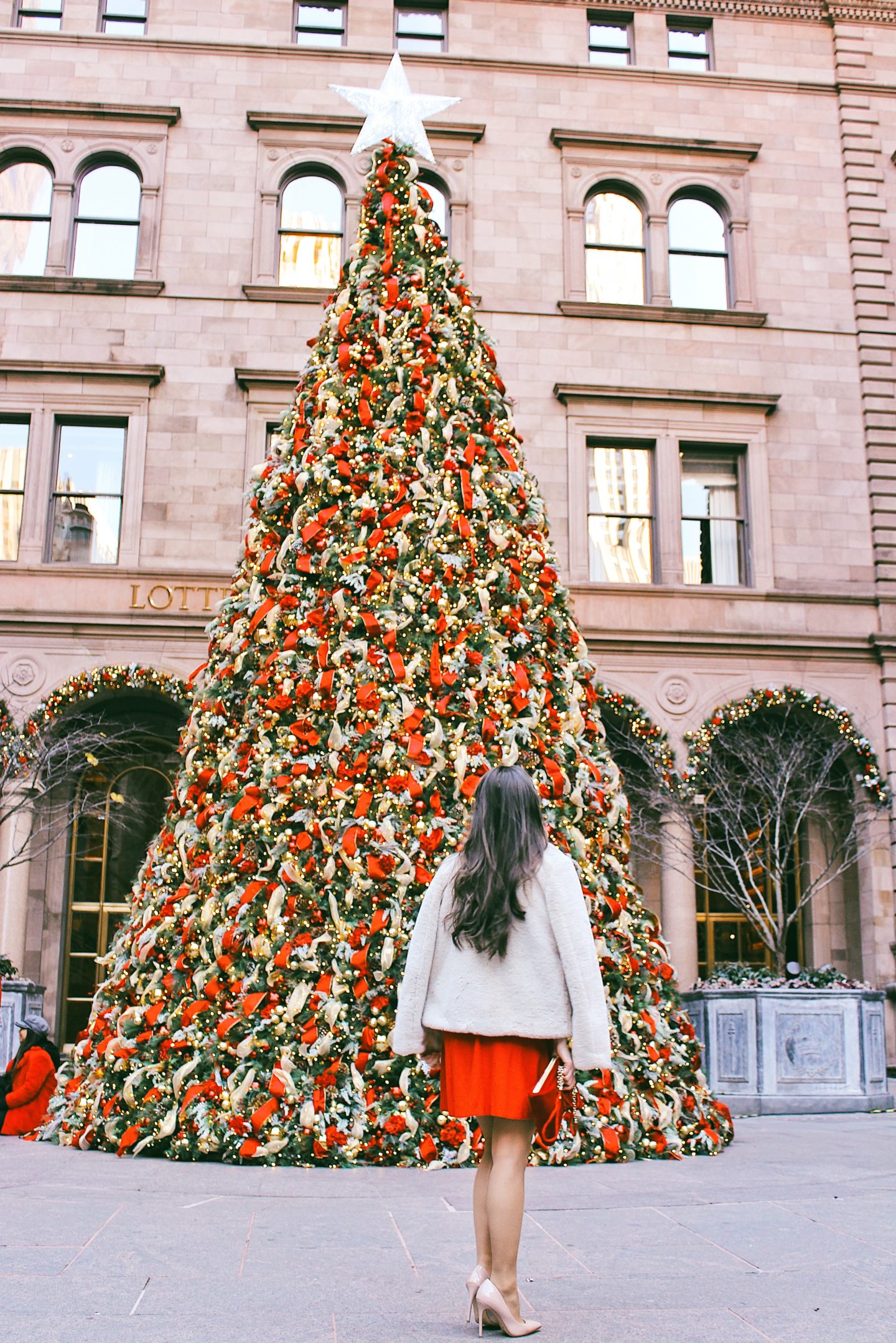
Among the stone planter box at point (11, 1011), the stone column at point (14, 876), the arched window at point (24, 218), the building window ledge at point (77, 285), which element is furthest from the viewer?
the arched window at point (24, 218)

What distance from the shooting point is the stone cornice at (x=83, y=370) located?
17.6 meters

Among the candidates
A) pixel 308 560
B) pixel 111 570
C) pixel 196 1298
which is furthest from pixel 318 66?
pixel 196 1298

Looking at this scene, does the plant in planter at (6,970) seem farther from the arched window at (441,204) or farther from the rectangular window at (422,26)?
the rectangular window at (422,26)

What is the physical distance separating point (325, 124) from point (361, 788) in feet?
49.9

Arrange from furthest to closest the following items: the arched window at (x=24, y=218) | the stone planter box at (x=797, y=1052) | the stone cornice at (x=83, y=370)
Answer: the arched window at (x=24, y=218) < the stone cornice at (x=83, y=370) < the stone planter box at (x=797, y=1052)

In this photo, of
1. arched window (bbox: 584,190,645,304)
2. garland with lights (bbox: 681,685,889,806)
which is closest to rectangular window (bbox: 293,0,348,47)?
arched window (bbox: 584,190,645,304)

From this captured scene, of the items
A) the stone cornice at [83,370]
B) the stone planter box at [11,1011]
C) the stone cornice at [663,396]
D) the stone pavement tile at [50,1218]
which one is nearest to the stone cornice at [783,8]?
the stone cornice at [663,396]

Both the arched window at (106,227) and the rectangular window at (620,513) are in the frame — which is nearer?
the rectangular window at (620,513)

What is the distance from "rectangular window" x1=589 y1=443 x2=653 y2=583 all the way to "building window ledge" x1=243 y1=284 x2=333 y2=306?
15.3 feet

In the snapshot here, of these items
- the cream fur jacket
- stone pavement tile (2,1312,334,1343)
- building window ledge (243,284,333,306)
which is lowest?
stone pavement tile (2,1312,334,1343)

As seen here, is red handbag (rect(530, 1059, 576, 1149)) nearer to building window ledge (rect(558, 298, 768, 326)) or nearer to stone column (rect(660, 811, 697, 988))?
stone column (rect(660, 811, 697, 988))

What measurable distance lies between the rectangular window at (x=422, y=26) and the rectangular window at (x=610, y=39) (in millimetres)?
2453

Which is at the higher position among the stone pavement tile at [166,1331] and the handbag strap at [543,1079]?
the handbag strap at [543,1079]

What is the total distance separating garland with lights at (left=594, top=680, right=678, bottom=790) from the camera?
1686cm
